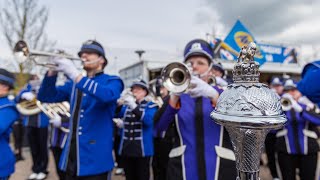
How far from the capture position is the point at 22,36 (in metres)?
11.0

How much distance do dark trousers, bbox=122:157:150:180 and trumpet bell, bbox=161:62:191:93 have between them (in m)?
2.24

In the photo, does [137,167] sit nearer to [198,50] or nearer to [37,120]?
[198,50]

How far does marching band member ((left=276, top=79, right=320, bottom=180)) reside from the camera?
3.49m

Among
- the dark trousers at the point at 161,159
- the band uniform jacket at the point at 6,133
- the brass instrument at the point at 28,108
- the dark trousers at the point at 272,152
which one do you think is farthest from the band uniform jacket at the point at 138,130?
the dark trousers at the point at 272,152

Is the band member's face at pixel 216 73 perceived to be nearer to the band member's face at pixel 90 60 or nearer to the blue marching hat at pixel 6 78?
the band member's face at pixel 90 60

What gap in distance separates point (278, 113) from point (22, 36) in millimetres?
12294

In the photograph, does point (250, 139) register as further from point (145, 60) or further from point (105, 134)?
point (145, 60)

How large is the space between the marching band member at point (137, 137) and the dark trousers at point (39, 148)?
2.47 metres

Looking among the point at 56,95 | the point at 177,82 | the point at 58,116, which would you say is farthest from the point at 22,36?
the point at 177,82

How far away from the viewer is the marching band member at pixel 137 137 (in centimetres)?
376

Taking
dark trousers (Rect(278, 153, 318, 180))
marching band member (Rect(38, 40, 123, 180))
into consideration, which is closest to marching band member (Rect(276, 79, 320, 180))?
dark trousers (Rect(278, 153, 318, 180))

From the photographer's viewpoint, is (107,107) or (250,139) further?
(107,107)

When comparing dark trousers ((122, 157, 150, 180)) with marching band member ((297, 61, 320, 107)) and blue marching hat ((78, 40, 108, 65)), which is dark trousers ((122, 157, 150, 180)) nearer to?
blue marching hat ((78, 40, 108, 65))

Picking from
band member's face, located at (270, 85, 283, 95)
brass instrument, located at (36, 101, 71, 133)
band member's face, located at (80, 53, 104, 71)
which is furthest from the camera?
band member's face, located at (270, 85, 283, 95)
